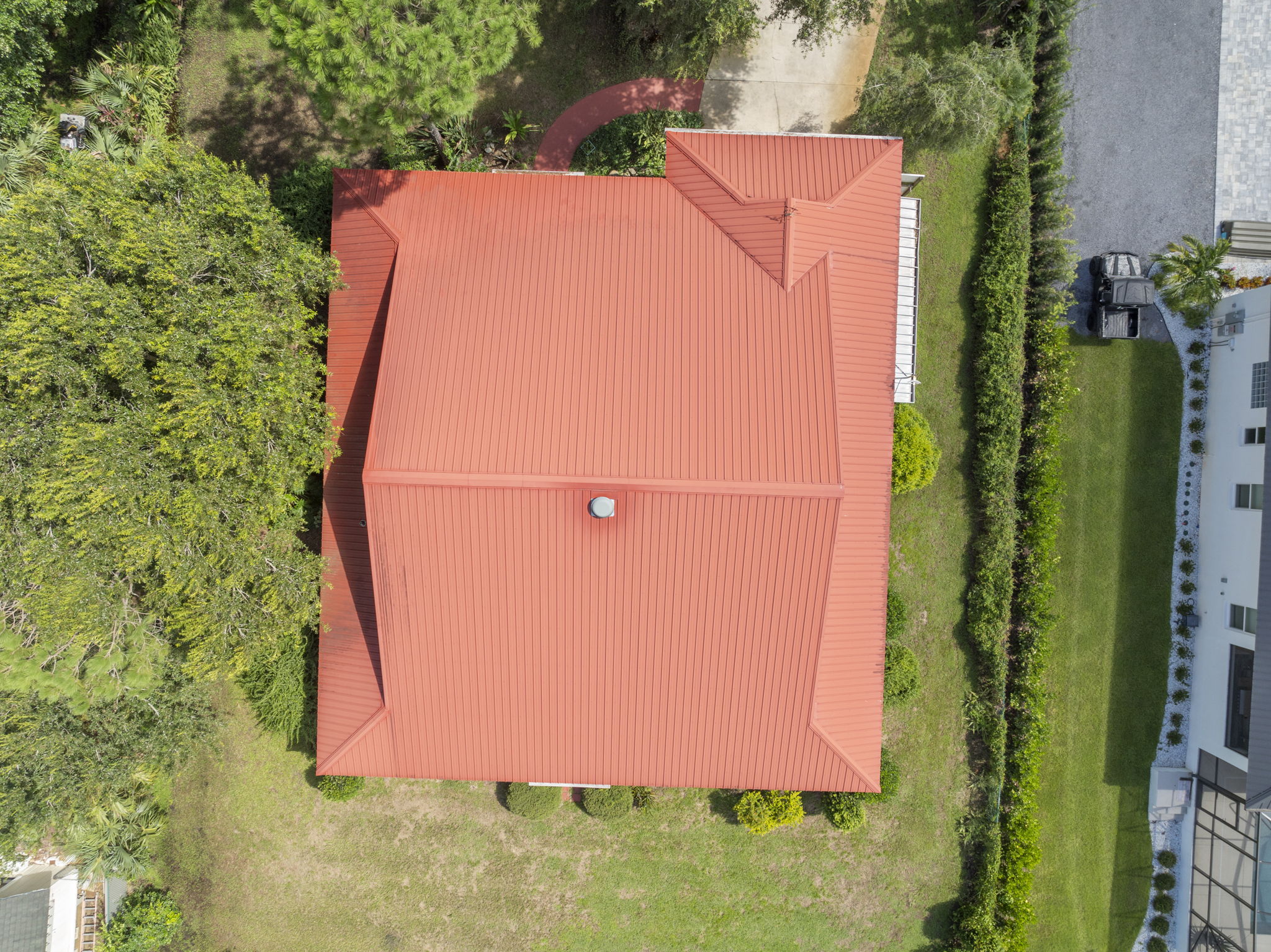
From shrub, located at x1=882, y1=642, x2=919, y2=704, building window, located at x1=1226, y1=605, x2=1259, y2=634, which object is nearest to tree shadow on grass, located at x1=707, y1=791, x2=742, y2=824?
shrub, located at x1=882, y1=642, x2=919, y2=704

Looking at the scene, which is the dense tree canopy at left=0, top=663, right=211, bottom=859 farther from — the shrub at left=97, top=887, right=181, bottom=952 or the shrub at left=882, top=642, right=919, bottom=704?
the shrub at left=882, top=642, right=919, bottom=704

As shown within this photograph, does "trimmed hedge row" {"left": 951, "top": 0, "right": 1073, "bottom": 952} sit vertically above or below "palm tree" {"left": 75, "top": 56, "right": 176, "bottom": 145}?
below

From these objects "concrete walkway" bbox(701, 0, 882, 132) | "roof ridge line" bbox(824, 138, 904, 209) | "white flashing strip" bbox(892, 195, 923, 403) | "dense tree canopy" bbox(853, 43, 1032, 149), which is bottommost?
"white flashing strip" bbox(892, 195, 923, 403)

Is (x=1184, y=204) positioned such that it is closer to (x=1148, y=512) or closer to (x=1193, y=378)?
(x=1193, y=378)

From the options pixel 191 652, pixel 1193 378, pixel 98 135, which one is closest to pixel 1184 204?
pixel 1193 378

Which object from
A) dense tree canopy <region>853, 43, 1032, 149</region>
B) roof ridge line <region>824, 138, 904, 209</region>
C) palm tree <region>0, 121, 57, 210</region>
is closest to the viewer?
palm tree <region>0, 121, 57, 210</region>
